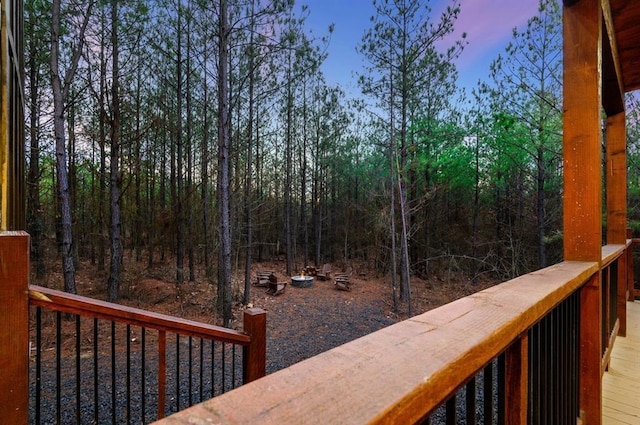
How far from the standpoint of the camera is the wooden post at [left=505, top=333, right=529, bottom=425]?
880mm

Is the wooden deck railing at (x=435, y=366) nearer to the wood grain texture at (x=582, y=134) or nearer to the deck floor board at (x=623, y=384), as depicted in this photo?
the wood grain texture at (x=582, y=134)

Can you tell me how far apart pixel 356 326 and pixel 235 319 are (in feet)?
9.23

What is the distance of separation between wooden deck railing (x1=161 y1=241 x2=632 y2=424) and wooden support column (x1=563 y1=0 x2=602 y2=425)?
59 cm

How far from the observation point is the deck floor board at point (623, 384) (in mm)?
2150

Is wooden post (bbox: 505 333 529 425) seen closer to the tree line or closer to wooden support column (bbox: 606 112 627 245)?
wooden support column (bbox: 606 112 627 245)

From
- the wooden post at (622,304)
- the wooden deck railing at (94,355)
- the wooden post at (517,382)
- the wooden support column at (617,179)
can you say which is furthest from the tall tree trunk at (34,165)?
the wooden post at (622,304)

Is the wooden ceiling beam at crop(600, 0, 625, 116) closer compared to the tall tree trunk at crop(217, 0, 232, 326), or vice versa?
the wooden ceiling beam at crop(600, 0, 625, 116)

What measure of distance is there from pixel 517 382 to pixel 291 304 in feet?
28.1

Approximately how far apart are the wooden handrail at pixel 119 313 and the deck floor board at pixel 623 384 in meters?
2.50

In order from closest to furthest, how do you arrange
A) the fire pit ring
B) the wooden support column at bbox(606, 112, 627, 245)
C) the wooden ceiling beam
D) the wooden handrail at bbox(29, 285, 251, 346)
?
the wooden handrail at bbox(29, 285, 251, 346) < the wooden ceiling beam < the wooden support column at bbox(606, 112, 627, 245) < the fire pit ring

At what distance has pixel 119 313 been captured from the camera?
159cm

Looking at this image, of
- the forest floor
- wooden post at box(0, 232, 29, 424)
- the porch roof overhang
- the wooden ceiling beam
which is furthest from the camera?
the forest floor

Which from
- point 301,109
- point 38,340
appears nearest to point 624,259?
point 38,340

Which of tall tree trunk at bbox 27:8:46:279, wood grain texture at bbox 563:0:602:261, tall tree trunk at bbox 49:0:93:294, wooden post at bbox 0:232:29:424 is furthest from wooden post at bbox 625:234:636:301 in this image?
tall tree trunk at bbox 27:8:46:279
